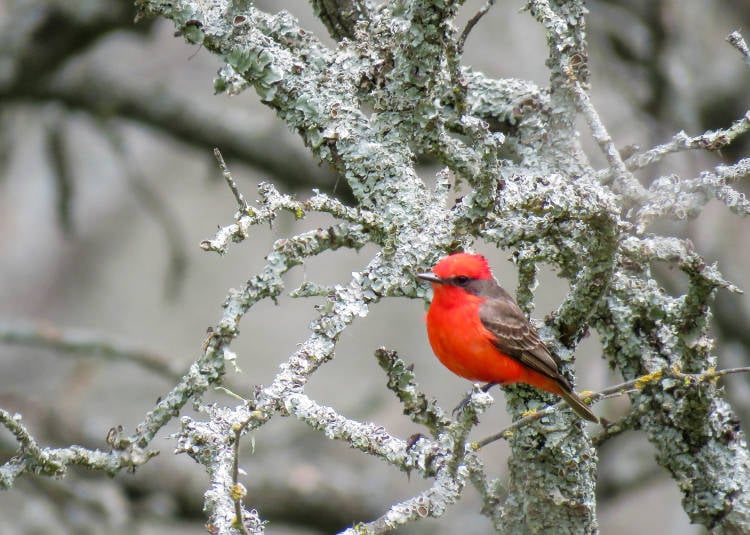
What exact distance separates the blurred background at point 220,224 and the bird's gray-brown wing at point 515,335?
72 cm

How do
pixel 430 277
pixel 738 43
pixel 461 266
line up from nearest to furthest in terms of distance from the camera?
pixel 738 43 → pixel 430 277 → pixel 461 266

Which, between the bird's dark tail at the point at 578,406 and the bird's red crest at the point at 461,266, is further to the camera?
the bird's red crest at the point at 461,266

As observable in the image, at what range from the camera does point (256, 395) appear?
2.56 meters

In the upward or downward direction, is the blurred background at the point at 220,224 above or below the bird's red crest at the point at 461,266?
above

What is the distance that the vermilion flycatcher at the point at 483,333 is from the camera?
3119 mm

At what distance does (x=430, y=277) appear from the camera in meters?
2.97

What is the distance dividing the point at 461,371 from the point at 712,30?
812 centimetres

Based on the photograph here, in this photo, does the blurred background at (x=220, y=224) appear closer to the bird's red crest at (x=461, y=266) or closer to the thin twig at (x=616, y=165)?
the bird's red crest at (x=461, y=266)

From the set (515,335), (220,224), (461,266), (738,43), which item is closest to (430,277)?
(461,266)

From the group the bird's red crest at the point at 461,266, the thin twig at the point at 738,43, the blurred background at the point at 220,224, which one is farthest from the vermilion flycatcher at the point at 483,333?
the thin twig at the point at 738,43

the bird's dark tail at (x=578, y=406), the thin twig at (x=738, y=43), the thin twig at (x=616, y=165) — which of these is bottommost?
the bird's dark tail at (x=578, y=406)

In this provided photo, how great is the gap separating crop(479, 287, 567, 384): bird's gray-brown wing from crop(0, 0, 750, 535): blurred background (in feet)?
2.35

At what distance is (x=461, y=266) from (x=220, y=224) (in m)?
3.18

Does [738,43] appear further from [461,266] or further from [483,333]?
[483,333]
